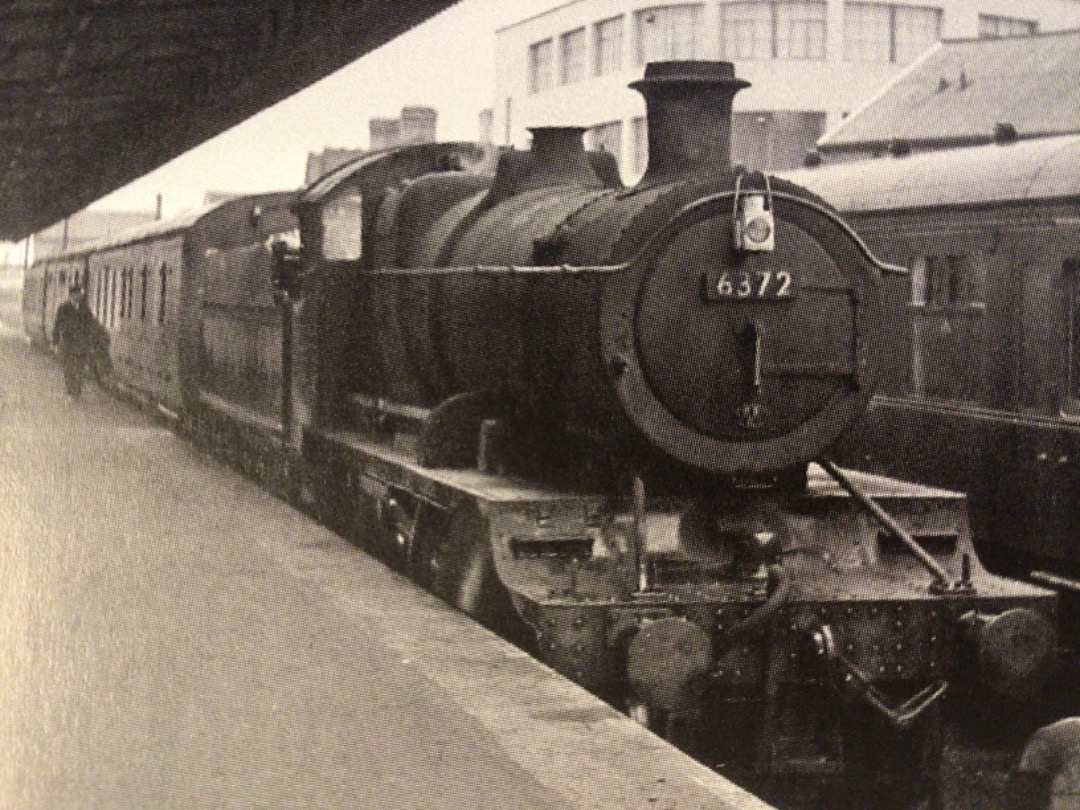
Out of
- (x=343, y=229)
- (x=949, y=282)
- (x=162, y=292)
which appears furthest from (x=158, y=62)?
(x=949, y=282)

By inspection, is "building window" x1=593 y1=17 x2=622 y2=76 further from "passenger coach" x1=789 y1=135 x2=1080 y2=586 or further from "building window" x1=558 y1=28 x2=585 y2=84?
"passenger coach" x1=789 y1=135 x2=1080 y2=586

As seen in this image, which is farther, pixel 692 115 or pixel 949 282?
pixel 949 282

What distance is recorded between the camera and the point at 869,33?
34.3 metres

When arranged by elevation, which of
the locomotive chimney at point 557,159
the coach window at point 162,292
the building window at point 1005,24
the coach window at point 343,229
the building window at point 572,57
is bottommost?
the coach window at point 162,292

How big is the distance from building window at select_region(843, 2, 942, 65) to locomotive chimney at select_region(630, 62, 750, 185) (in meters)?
27.1

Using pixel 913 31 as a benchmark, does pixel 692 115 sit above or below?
below

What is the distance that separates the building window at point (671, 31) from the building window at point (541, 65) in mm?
1834

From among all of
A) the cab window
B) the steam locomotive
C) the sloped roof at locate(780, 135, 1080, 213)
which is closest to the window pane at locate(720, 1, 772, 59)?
the sloped roof at locate(780, 135, 1080, 213)

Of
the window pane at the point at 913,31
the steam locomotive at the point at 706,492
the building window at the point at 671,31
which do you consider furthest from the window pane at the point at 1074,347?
the window pane at the point at 913,31

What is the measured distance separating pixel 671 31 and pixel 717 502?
2675 cm

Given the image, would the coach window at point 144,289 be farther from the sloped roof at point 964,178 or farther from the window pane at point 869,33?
the window pane at point 869,33

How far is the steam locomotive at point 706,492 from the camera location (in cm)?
661

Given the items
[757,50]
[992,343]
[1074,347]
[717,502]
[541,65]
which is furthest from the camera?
[757,50]

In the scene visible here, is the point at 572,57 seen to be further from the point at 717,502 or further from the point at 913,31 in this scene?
the point at 717,502
